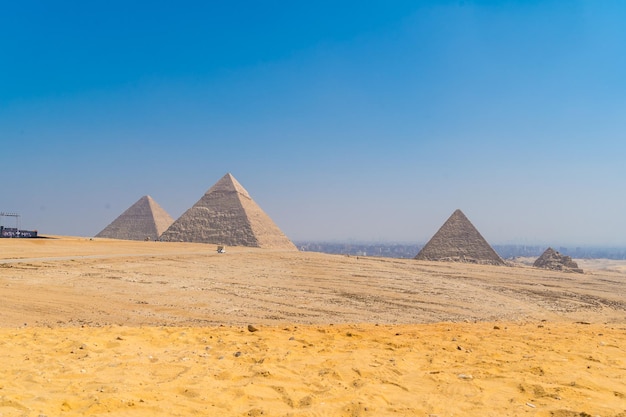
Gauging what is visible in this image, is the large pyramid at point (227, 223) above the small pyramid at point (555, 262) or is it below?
above

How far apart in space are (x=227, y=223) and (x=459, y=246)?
102ft

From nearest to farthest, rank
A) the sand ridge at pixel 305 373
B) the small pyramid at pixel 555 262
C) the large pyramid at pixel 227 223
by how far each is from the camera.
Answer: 1. the sand ridge at pixel 305 373
2. the small pyramid at pixel 555 262
3. the large pyramid at pixel 227 223

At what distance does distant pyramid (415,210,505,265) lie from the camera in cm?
3862

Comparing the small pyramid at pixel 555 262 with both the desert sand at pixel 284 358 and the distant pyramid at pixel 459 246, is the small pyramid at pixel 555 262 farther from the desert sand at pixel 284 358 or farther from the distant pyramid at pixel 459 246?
the desert sand at pixel 284 358

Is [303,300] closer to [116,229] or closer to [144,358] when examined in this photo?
[144,358]

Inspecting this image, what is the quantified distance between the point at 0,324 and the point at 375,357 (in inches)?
269

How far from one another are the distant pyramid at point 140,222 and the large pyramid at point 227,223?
1151 cm

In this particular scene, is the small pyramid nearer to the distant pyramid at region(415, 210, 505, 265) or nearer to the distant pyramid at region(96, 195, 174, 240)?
the distant pyramid at region(415, 210, 505, 265)

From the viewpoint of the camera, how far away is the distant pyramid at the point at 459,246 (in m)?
38.6

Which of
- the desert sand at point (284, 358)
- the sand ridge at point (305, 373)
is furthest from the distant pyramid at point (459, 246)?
the sand ridge at point (305, 373)

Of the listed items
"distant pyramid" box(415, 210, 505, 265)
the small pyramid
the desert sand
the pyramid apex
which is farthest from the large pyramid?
the desert sand

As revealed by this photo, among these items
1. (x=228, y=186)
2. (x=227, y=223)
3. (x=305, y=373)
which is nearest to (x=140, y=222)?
(x=228, y=186)

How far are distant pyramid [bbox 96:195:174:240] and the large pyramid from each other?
11.5m

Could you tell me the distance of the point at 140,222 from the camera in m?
71.1
